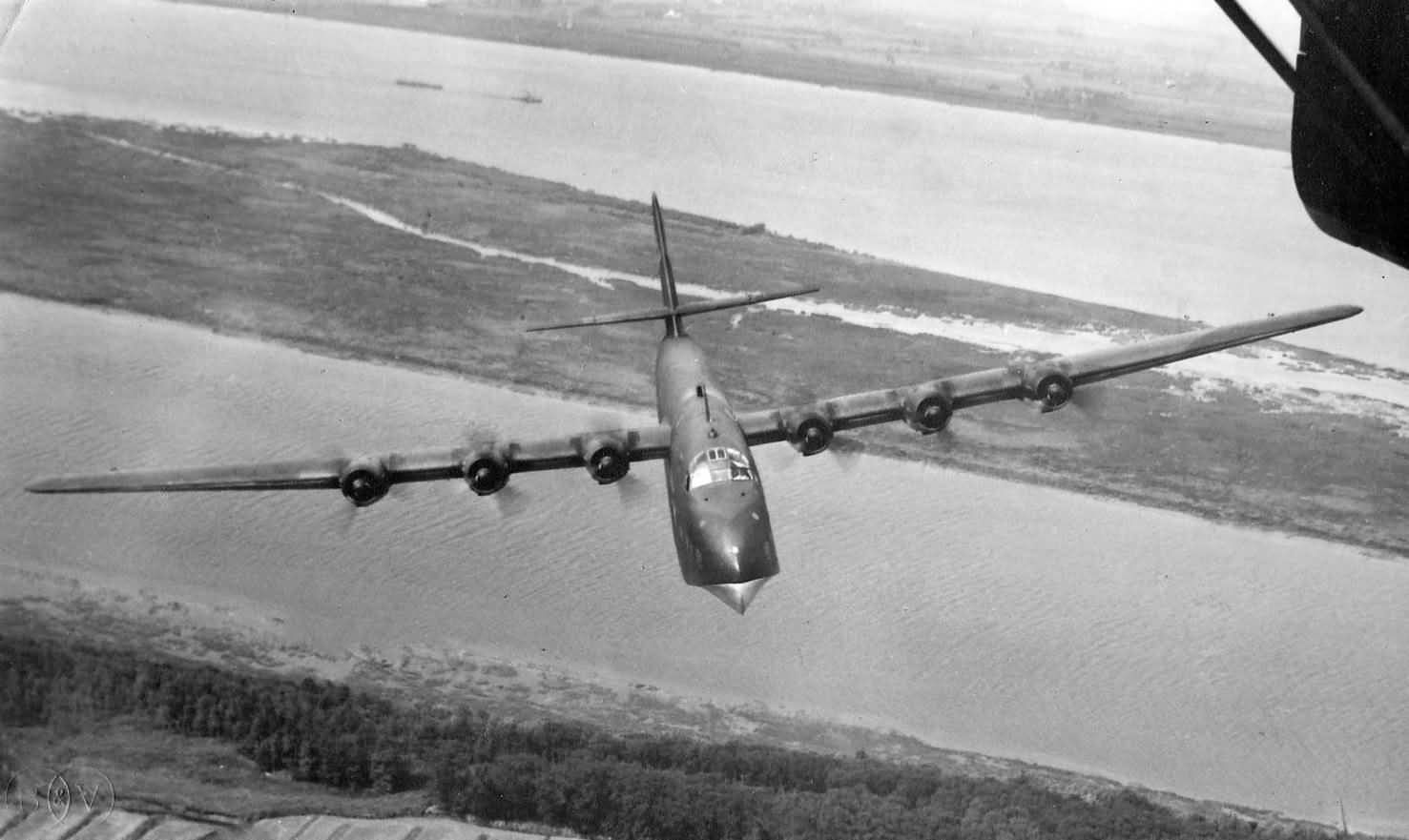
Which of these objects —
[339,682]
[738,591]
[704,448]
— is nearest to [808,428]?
[704,448]

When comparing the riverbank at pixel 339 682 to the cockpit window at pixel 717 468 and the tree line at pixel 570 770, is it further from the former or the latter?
the cockpit window at pixel 717 468

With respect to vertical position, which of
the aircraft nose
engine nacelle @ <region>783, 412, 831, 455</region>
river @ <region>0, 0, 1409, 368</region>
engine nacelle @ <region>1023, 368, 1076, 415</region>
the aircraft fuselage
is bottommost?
the aircraft nose

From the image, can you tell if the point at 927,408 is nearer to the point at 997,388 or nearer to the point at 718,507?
the point at 997,388

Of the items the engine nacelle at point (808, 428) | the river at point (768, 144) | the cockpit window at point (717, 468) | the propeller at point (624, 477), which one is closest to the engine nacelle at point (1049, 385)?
the engine nacelle at point (808, 428)

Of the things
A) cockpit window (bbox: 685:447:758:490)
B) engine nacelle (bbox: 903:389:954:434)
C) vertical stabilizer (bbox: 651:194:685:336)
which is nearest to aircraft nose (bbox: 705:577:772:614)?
cockpit window (bbox: 685:447:758:490)

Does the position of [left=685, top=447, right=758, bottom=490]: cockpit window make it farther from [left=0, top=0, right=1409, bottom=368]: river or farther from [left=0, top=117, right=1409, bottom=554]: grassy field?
[left=0, top=0, right=1409, bottom=368]: river

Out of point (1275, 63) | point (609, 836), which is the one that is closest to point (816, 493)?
point (609, 836)
